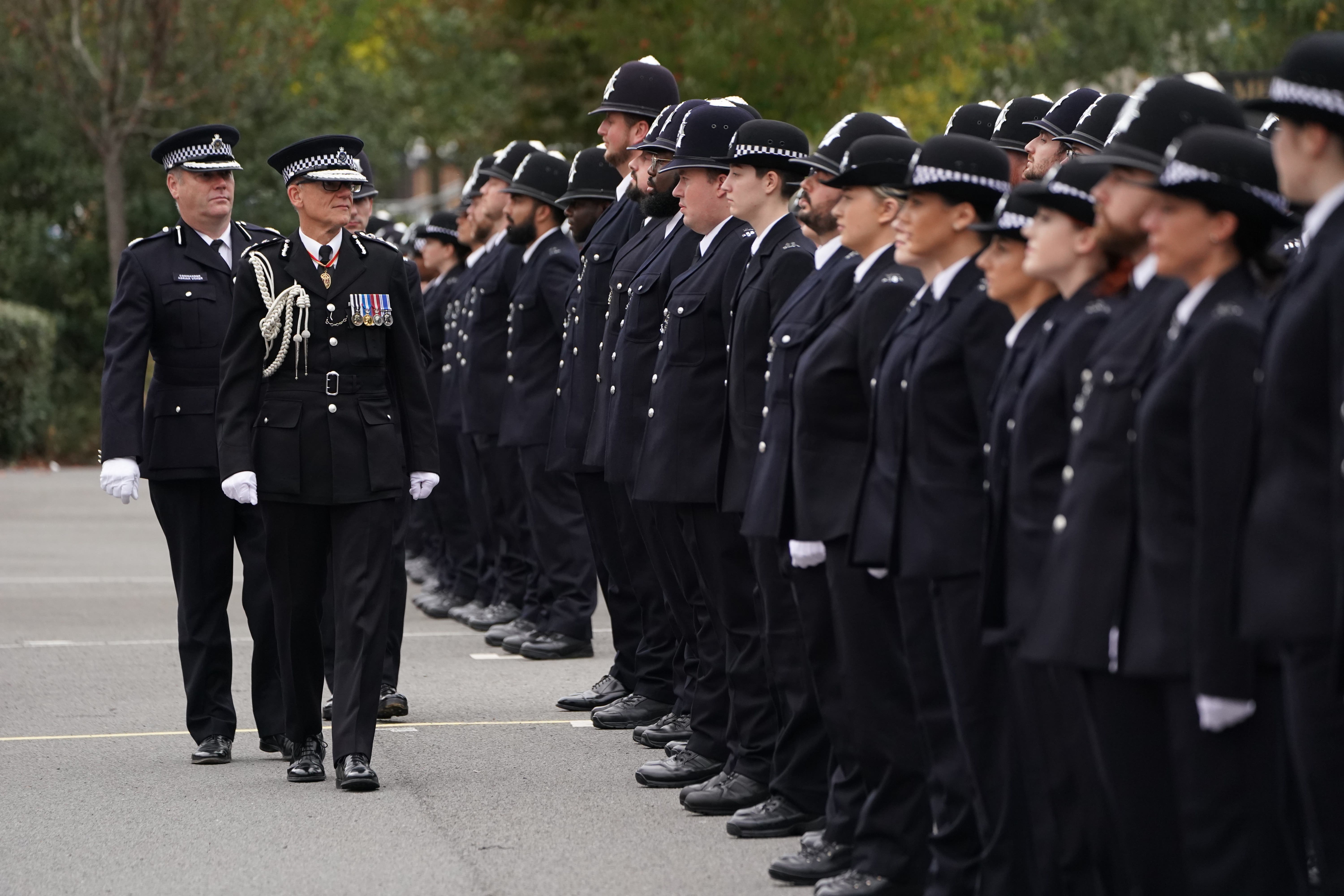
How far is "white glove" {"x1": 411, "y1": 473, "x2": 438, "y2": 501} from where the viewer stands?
772 centimetres

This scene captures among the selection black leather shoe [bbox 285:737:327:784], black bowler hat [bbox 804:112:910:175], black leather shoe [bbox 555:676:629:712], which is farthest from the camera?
black leather shoe [bbox 555:676:629:712]

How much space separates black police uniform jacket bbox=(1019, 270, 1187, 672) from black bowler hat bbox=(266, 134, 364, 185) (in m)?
3.64

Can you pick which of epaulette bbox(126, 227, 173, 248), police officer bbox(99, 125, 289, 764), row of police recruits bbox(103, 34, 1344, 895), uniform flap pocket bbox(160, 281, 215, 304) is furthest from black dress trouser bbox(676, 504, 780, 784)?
epaulette bbox(126, 227, 173, 248)

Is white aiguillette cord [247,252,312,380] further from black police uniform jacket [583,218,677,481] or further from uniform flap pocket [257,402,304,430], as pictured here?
black police uniform jacket [583,218,677,481]

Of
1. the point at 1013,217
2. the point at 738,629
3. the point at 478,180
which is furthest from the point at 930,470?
the point at 478,180

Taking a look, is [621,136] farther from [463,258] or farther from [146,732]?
[463,258]

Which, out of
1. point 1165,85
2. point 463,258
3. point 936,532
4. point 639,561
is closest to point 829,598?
point 936,532

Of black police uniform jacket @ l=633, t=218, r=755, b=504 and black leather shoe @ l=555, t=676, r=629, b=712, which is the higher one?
black police uniform jacket @ l=633, t=218, r=755, b=504

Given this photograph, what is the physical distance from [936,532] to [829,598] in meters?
0.91

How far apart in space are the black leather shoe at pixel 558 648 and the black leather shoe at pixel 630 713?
1.75 metres

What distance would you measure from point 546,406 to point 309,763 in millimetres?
3497

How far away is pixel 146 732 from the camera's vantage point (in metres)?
8.65

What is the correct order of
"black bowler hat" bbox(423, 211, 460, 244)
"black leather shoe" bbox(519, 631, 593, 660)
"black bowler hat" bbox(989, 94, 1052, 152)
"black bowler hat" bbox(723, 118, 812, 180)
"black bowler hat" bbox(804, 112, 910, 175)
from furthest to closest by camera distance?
"black bowler hat" bbox(423, 211, 460, 244) → "black leather shoe" bbox(519, 631, 593, 660) → "black bowler hat" bbox(989, 94, 1052, 152) → "black bowler hat" bbox(723, 118, 812, 180) → "black bowler hat" bbox(804, 112, 910, 175)

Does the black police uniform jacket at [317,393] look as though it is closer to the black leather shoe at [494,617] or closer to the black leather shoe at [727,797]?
the black leather shoe at [727,797]
